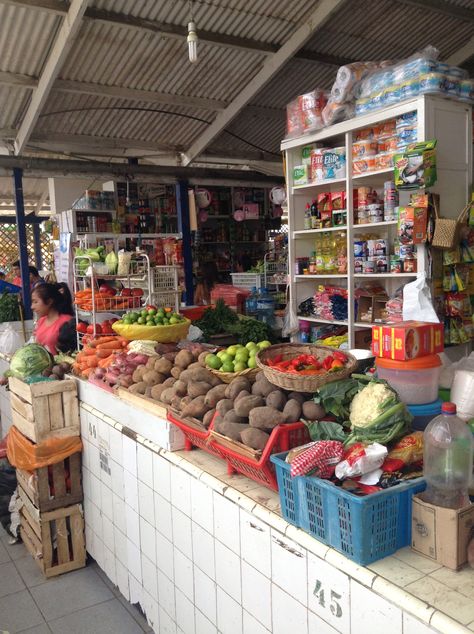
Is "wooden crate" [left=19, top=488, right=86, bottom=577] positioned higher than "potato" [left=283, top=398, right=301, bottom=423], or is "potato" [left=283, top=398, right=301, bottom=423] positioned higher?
"potato" [left=283, top=398, right=301, bottom=423]

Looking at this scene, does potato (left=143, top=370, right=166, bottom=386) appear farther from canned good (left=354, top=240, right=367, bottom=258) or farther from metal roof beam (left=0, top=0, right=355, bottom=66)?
metal roof beam (left=0, top=0, right=355, bottom=66)

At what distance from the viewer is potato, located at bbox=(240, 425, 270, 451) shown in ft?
5.98

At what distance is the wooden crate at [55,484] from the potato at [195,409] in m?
1.41

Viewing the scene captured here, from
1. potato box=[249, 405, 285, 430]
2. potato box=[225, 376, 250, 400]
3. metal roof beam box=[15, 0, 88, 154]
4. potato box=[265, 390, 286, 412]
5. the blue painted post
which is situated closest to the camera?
potato box=[249, 405, 285, 430]

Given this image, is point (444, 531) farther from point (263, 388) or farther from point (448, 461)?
point (263, 388)

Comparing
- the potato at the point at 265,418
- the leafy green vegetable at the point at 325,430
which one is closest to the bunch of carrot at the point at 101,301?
the potato at the point at 265,418

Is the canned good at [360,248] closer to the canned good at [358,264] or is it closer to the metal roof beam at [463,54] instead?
the canned good at [358,264]

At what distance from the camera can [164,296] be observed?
493 centimetres

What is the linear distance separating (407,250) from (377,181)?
91 cm

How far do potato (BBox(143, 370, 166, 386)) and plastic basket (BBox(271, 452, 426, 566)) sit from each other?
4.26 feet

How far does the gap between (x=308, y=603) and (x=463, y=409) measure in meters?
0.78

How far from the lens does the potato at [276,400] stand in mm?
1986

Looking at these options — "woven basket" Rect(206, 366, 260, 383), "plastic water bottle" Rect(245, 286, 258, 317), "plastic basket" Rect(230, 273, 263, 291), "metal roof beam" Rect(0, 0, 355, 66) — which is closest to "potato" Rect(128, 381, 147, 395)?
"woven basket" Rect(206, 366, 260, 383)

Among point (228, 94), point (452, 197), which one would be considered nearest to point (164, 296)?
point (452, 197)
